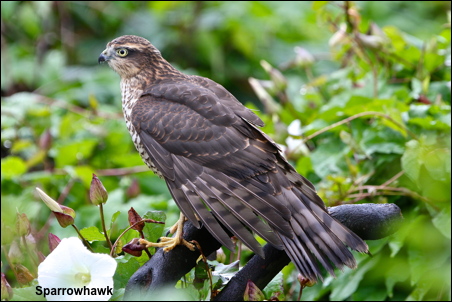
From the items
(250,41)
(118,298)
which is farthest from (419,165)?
(250,41)

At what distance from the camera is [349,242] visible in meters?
2.35

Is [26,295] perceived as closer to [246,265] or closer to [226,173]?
[246,265]

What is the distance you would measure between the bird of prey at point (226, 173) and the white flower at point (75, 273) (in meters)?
0.31

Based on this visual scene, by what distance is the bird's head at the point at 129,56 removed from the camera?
3.69m

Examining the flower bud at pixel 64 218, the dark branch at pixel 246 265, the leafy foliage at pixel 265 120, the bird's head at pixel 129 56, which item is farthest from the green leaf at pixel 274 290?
the bird's head at pixel 129 56

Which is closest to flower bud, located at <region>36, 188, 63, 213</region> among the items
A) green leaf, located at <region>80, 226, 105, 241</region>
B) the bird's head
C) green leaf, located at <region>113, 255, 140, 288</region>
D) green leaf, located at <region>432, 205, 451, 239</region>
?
green leaf, located at <region>80, 226, 105, 241</region>

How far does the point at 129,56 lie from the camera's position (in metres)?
3.75

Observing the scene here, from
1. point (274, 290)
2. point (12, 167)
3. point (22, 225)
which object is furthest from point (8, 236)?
point (12, 167)

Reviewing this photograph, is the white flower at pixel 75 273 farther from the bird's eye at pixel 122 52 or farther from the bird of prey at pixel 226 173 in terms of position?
the bird's eye at pixel 122 52

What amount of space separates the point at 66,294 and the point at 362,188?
174 centimetres

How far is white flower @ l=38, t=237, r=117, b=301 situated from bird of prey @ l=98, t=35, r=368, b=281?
0.31m

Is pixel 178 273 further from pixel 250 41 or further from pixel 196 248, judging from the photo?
pixel 250 41

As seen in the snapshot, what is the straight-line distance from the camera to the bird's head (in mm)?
3693

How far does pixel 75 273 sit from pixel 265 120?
255 centimetres
